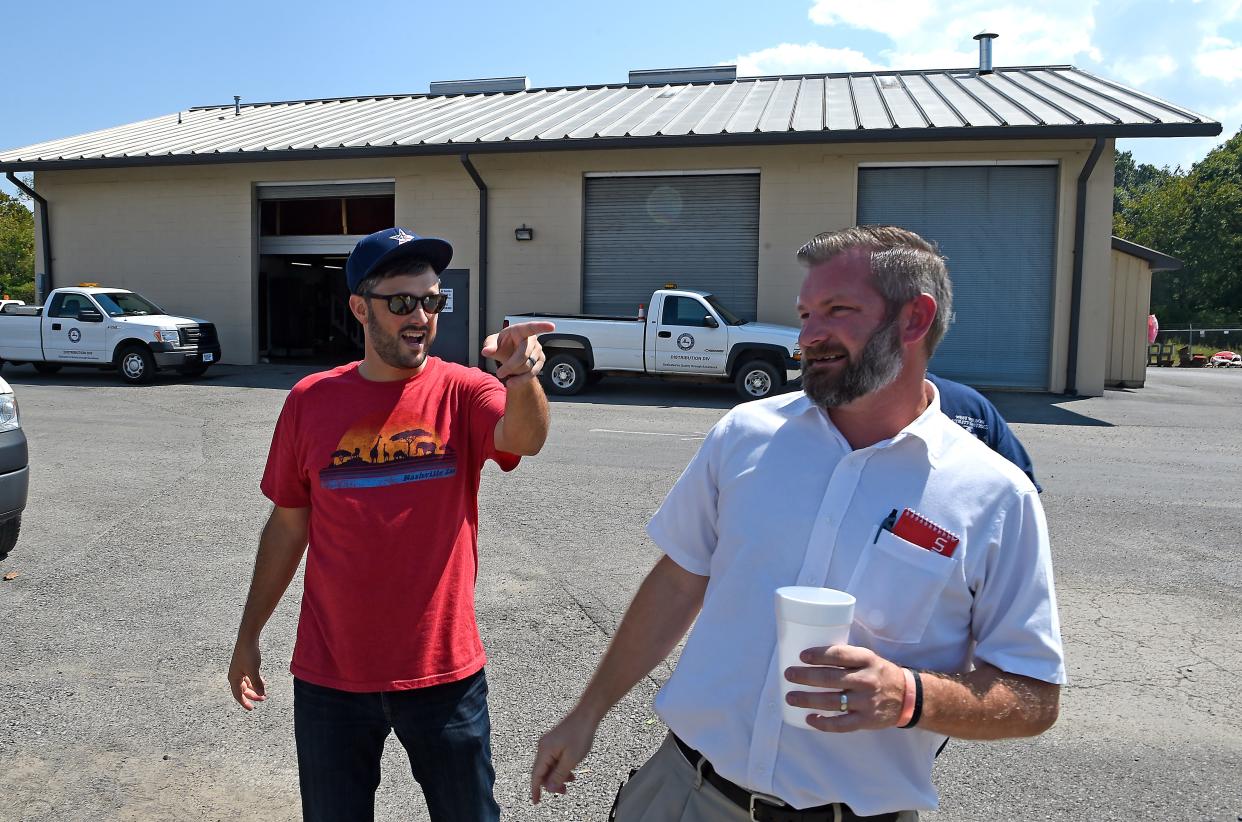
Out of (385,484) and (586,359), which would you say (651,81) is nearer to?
(586,359)

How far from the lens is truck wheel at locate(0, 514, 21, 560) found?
601 cm

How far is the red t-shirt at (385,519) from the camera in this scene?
2525 millimetres

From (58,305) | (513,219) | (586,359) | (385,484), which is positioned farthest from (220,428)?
(385,484)

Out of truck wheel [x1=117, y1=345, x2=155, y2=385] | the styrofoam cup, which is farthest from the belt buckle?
truck wheel [x1=117, y1=345, x2=155, y2=385]

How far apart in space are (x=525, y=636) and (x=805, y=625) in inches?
146

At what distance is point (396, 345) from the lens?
2.66m

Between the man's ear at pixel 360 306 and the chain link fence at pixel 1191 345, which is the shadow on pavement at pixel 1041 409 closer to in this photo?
the man's ear at pixel 360 306

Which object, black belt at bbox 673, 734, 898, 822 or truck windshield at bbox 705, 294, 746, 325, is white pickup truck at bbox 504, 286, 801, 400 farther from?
black belt at bbox 673, 734, 898, 822

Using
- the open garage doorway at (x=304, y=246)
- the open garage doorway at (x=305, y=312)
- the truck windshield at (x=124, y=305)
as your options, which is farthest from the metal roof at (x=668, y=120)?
the truck windshield at (x=124, y=305)

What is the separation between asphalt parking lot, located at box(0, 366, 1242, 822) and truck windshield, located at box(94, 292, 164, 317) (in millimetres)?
7537

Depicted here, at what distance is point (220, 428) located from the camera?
12414 millimetres

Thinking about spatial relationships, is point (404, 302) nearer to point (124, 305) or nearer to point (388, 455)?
point (388, 455)

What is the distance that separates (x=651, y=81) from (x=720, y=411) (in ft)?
45.6

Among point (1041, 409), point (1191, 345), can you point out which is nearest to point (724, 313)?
point (1041, 409)
